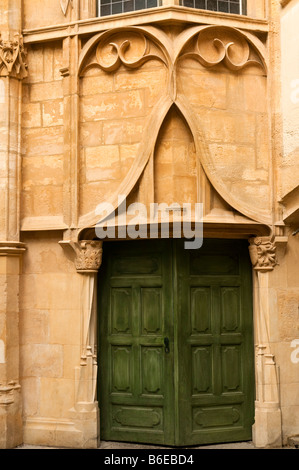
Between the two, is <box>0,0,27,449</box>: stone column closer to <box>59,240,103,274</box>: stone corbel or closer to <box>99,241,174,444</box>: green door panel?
<box>59,240,103,274</box>: stone corbel

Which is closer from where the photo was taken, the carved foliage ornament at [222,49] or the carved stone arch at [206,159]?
the carved stone arch at [206,159]

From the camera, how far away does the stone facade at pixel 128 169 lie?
7.01m

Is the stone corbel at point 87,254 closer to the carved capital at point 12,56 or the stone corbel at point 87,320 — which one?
the stone corbel at point 87,320

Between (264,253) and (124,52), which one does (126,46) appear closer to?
(124,52)

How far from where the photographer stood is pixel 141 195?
7.03 meters

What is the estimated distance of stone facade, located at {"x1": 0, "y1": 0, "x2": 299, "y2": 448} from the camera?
7008 mm

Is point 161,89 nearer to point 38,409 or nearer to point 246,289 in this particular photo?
point 246,289

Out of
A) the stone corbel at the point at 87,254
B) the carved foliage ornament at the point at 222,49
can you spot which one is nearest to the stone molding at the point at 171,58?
the carved foliage ornament at the point at 222,49

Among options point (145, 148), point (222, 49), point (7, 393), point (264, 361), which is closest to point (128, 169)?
point (145, 148)

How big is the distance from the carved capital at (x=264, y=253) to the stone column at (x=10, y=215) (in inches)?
108

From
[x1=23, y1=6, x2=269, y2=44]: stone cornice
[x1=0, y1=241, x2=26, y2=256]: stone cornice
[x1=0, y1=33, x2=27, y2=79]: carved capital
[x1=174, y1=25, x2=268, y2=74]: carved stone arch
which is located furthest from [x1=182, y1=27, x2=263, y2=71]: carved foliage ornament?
[x1=0, y1=241, x2=26, y2=256]: stone cornice

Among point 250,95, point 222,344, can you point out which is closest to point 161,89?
point 250,95

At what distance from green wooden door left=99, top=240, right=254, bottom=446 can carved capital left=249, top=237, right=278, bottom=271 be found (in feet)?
0.84

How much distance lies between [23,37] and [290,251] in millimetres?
4093
